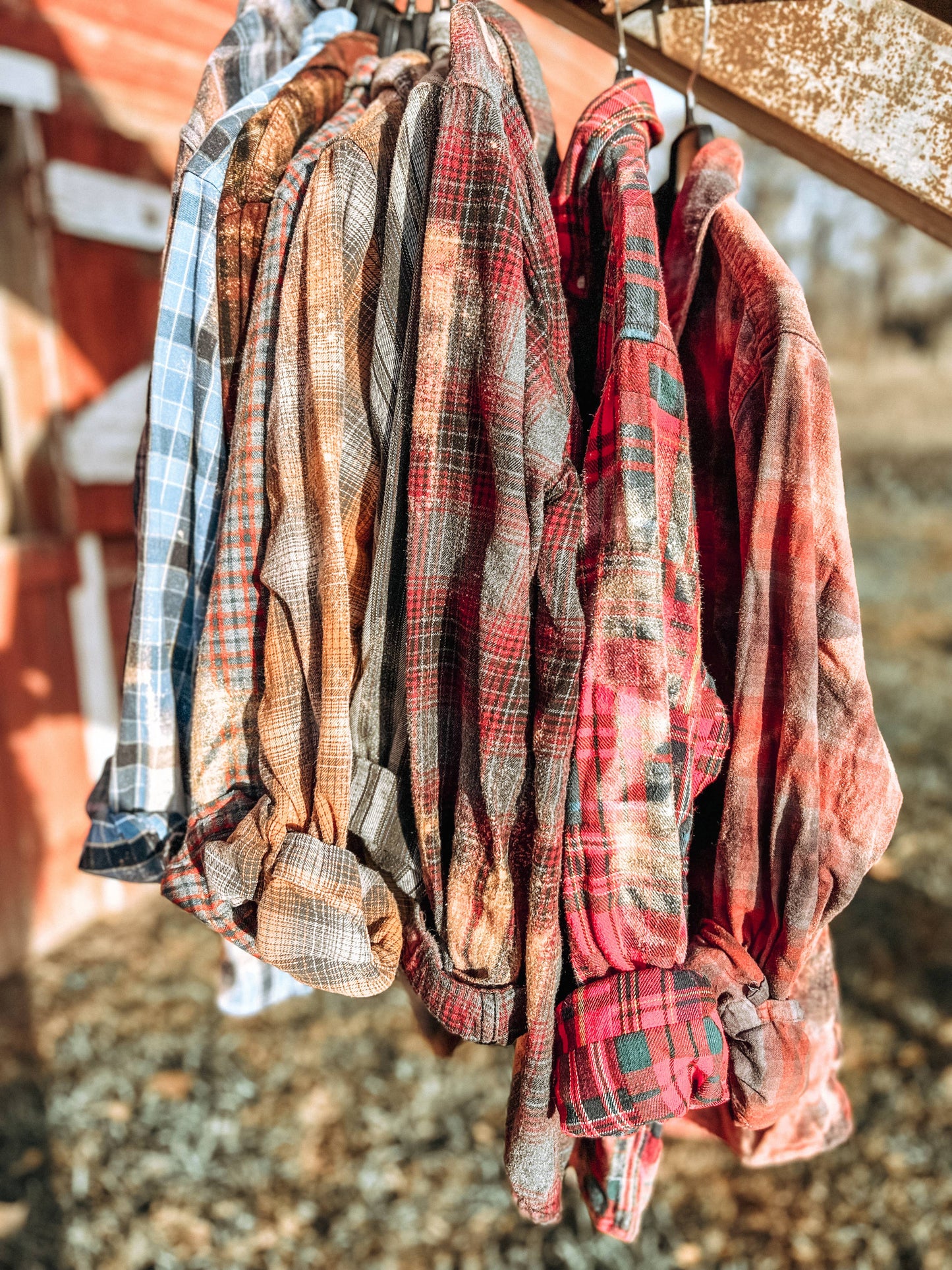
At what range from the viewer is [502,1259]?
2385 mm

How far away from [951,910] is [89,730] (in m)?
3.97

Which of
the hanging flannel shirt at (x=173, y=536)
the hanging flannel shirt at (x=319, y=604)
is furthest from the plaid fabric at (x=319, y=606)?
the hanging flannel shirt at (x=173, y=536)

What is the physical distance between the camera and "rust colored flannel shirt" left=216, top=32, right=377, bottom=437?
97cm

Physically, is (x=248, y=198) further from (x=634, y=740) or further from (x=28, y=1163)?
(x=28, y=1163)

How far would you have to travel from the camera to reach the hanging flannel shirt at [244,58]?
102 centimetres

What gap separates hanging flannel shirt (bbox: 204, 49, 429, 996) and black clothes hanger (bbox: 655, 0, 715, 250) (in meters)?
0.41

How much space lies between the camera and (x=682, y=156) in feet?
3.80

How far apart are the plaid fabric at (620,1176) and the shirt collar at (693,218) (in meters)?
1.07

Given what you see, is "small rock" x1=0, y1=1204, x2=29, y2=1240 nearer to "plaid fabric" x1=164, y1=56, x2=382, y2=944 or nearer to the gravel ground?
the gravel ground

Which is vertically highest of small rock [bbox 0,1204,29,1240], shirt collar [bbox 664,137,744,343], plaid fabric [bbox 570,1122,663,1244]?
shirt collar [bbox 664,137,744,343]

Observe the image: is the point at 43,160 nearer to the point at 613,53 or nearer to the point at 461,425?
the point at 613,53

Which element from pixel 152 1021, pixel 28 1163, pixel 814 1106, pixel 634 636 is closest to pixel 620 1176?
pixel 814 1106

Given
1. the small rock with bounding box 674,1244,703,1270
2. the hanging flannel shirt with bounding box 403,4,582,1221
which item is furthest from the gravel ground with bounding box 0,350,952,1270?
the hanging flannel shirt with bounding box 403,4,582,1221

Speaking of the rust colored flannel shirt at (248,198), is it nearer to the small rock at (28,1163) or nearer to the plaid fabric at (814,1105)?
the plaid fabric at (814,1105)
